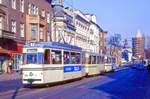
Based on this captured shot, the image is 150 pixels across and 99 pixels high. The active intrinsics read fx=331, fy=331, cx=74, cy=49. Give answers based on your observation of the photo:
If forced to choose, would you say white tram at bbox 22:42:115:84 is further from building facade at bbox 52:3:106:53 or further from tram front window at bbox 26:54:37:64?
building facade at bbox 52:3:106:53

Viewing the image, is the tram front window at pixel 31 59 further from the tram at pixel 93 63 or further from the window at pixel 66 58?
the tram at pixel 93 63

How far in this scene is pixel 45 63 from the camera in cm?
2162

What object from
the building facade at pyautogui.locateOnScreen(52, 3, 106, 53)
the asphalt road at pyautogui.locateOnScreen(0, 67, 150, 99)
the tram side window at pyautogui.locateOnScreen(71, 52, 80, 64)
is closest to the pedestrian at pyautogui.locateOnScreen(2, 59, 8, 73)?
the building facade at pyautogui.locateOnScreen(52, 3, 106, 53)

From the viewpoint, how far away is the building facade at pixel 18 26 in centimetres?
4281

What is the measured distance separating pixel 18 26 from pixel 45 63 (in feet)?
88.0

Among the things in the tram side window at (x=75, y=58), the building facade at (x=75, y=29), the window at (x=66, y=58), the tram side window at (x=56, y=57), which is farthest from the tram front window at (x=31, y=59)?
the building facade at (x=75, y=29)

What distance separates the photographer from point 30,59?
21.6 metres

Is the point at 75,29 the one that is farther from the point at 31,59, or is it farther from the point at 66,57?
the point at 31,59

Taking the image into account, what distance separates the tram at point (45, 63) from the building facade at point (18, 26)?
18.0 metres

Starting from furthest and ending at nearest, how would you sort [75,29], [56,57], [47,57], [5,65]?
[75,29]
[5,65]
[56,57]
[47,57]

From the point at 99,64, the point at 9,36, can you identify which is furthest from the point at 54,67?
the point at 9,36

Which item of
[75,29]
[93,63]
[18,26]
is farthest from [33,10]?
[75,29]

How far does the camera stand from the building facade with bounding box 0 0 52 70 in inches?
1686

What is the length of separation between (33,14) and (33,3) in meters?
2.41
